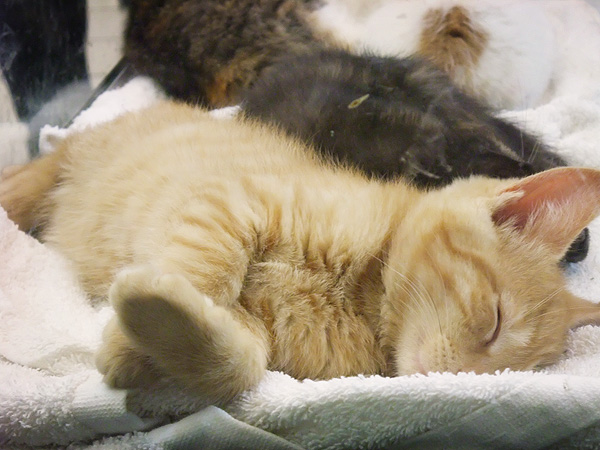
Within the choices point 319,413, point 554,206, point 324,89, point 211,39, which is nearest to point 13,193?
point 324,89

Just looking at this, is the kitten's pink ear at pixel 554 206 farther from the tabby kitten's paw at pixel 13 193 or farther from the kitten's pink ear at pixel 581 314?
the tabby kitten's paw at pixel 13 193

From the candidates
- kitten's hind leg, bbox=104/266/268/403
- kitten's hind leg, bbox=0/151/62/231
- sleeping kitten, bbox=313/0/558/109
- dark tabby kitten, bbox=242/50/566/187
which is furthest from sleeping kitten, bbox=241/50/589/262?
kitten's hind leg, bbox=104/266/268/403

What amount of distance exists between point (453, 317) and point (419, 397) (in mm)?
249

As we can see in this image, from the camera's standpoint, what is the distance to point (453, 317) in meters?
0.92

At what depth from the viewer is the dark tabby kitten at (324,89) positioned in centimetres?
129

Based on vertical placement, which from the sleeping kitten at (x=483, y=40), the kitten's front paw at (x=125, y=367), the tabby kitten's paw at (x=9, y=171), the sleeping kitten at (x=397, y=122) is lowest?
the tabby kitten's paw at (x=9, y=171)

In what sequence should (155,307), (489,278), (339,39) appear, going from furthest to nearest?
(339,39), (489,278), (155,307)

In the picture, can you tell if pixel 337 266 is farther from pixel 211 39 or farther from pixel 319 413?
pixel 211 39

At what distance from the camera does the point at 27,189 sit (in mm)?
1392

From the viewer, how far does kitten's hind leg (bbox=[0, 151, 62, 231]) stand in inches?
53.5

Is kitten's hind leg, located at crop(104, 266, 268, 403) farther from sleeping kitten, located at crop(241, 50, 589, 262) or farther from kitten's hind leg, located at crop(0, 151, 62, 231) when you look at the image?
kitten's hind leg, located at crop(0, 151, 62, 231)

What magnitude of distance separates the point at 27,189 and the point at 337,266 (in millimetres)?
870

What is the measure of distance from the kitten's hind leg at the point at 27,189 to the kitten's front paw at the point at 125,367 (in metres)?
0.73

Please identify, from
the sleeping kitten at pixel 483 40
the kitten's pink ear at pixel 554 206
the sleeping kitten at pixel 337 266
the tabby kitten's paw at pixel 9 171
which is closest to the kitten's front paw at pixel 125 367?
the sleeping kitten at pixel 337 266
